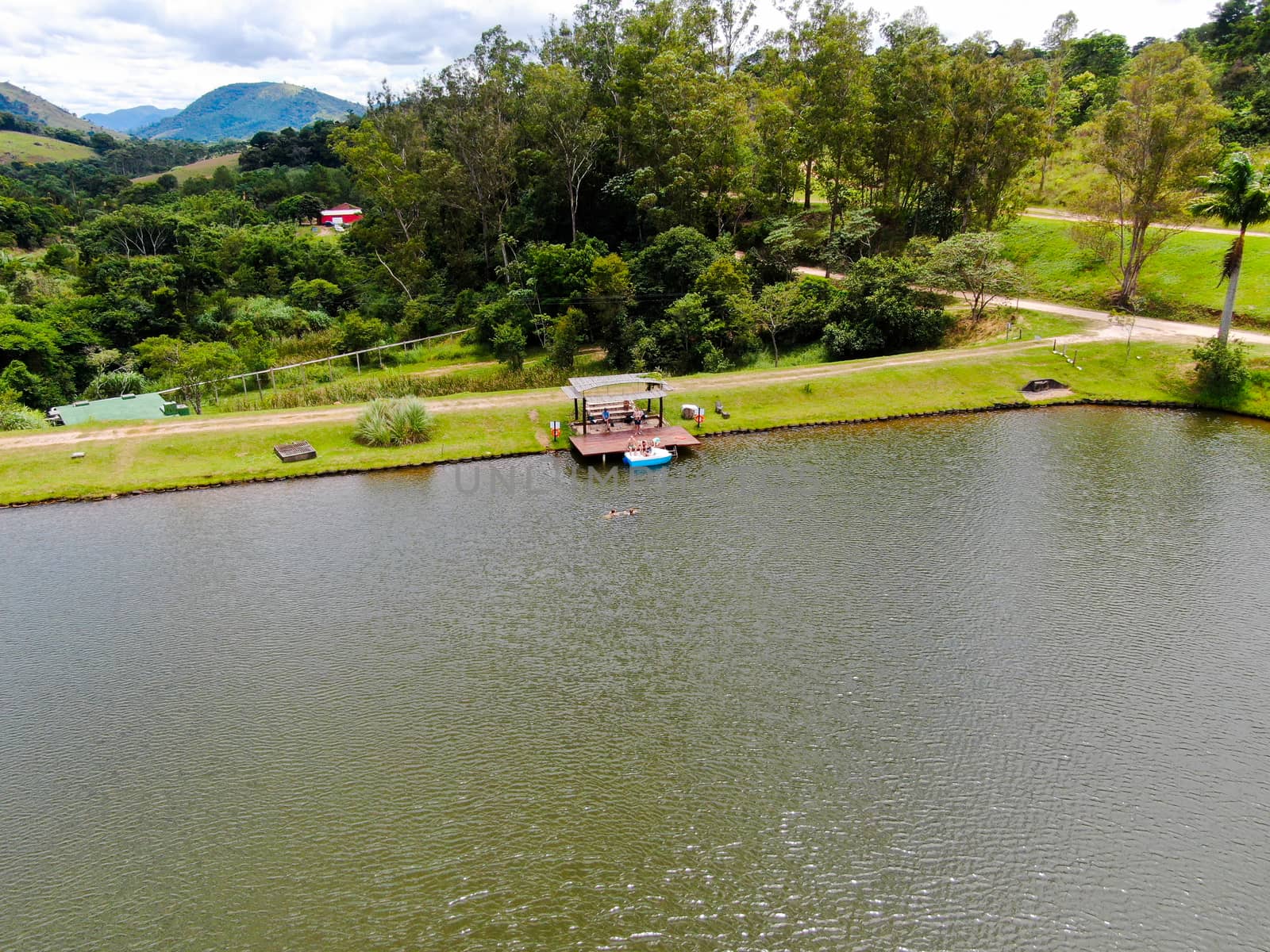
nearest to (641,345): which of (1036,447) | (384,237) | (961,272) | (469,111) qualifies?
(961,272)

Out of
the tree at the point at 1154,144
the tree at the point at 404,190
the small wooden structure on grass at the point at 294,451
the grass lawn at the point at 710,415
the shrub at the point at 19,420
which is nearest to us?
the grass lawn at the point at 710,415

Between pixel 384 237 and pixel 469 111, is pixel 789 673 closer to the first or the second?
pixel 469 111

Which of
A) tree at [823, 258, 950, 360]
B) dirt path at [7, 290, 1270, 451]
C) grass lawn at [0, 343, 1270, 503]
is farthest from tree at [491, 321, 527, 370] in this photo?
tree at [823, 258, 950, 360]

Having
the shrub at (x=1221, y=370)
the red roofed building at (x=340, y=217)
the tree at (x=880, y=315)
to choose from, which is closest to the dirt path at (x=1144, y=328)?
the shrub at (x=1221, y=370)

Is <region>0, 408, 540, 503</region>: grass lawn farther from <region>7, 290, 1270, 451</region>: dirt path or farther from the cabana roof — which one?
the cabana roof

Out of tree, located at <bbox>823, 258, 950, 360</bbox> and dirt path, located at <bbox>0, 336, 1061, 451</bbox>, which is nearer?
dirt path, located at <bbox>0, 336, 1061, 451</bbox>

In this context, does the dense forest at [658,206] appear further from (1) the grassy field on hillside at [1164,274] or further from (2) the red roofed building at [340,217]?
(2) the red roofed building at [340,217]
